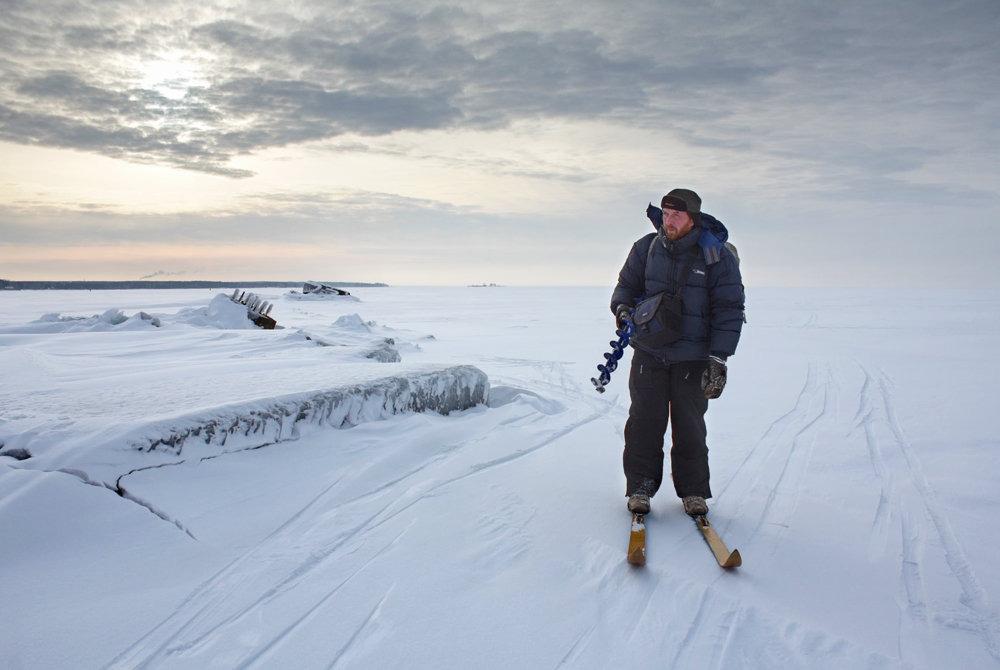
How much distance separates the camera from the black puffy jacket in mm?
2922

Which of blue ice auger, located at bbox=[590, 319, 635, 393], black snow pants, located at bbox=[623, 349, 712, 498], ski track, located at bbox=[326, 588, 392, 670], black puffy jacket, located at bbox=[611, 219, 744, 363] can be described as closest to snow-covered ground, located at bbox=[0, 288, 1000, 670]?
ski track, located at bbox=[326, 588, 392, 670]

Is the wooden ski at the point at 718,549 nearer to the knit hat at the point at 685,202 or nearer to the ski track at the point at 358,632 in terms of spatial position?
the ski track at the point at 358,632

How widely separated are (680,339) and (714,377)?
10.8 inches

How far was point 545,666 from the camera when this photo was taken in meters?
1.87

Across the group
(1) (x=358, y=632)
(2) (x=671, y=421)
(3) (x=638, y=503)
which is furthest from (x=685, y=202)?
(1) (x=358, y=632)

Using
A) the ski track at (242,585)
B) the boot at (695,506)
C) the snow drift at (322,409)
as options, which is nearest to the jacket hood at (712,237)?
the boot at (695,506)

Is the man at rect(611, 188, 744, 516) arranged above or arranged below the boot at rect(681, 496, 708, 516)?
above

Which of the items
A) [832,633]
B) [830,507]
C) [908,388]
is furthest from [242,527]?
[908,388]

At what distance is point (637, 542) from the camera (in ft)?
8.61

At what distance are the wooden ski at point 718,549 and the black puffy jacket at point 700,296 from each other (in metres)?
0.90

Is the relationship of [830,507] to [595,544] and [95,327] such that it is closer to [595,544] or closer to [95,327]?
[595,544]

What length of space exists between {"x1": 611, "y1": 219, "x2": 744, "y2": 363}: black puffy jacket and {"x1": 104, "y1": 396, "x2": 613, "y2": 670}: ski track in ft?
5.63

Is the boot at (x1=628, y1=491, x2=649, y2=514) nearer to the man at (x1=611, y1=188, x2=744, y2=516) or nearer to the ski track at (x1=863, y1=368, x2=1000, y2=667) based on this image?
the man at (x1=611, y1=188, x2=744, y2=516)

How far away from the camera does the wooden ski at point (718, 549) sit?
2.49 m
